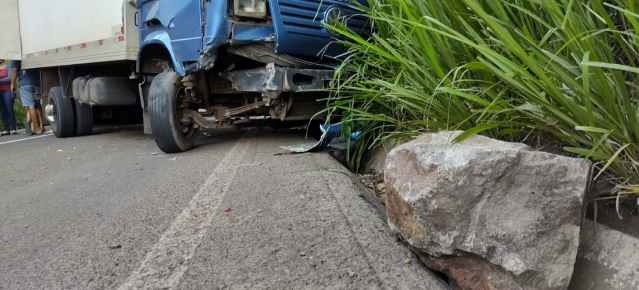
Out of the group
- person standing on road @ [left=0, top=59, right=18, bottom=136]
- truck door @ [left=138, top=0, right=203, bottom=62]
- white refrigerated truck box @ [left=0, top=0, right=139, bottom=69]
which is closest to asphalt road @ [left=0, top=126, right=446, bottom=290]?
truck door @ [left=138, top=0, right=203, bottom=62]

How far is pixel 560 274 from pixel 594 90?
2.11 ft

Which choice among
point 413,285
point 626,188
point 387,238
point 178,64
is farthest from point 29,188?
point 626,188

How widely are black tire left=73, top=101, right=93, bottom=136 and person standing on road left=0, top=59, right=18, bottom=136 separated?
301cm

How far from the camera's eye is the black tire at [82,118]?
302 inches

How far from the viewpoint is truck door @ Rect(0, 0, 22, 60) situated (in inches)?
351

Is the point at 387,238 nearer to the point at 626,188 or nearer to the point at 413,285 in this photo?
the point at 413,285

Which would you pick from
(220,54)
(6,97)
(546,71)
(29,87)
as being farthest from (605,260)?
(6,97)

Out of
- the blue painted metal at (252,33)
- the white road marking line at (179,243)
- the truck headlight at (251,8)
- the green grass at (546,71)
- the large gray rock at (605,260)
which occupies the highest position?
the truck headlight at (251,8)

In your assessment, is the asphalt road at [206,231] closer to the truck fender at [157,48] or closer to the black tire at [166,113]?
the black tire at [166,113]

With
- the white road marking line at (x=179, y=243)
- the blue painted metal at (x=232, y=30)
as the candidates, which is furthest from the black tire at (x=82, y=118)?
the white road marking line at (x=179, y=243)

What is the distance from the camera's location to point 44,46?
26.5 ft

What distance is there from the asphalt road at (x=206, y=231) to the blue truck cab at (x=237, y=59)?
32.4 inches

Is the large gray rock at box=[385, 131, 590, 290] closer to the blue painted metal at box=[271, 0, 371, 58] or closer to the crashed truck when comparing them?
the crashed truck

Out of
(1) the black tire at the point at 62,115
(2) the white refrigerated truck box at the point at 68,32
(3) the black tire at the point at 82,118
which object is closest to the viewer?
(2) the white refrigerated truck box at the point at 68,32
